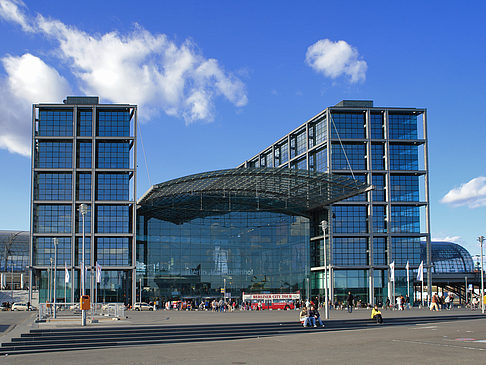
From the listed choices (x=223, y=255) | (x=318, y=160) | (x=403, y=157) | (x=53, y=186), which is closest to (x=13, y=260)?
(x=53, y=186)

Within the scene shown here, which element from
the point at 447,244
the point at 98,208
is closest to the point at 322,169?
the point at 98,208

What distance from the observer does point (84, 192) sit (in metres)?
77.7

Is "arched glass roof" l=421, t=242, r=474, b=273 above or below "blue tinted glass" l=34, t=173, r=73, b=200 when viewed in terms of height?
below

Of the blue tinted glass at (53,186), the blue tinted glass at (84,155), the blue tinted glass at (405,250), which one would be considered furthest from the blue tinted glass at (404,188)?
the blue tinted glass at (53,186)

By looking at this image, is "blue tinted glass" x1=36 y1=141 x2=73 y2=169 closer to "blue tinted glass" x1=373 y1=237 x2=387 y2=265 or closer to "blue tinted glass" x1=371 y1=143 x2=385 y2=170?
"blue tinted glass" x1=371 y1=143 x2=385 y2=170

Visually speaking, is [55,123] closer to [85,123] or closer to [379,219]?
[85,123]

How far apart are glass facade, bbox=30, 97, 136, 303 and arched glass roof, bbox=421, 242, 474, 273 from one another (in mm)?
71895

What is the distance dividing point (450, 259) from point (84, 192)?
83.1m

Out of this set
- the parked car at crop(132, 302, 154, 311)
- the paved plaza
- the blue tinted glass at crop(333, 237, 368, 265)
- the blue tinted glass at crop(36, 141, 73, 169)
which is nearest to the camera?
the paved plaza

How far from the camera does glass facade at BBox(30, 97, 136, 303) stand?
76875mm

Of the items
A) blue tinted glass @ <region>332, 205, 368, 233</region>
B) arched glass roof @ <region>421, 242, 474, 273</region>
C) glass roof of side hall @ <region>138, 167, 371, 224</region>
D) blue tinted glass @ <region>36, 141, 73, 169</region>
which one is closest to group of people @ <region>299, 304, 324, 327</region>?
glass roof of side hall @ <region>138, 167, 371, 224</region>

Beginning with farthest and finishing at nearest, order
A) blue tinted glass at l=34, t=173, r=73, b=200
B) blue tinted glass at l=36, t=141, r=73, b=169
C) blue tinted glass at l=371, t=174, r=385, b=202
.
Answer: blue tinted glass at l=371, t=174, r=385, b=202
blue tinted glass at l=36, t=141, r=73, b=169
blue tinted glass at l=34, t=173, r=73, b=200

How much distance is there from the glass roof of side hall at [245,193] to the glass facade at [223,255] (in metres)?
1.31

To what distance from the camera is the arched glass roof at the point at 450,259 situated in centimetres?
12394
